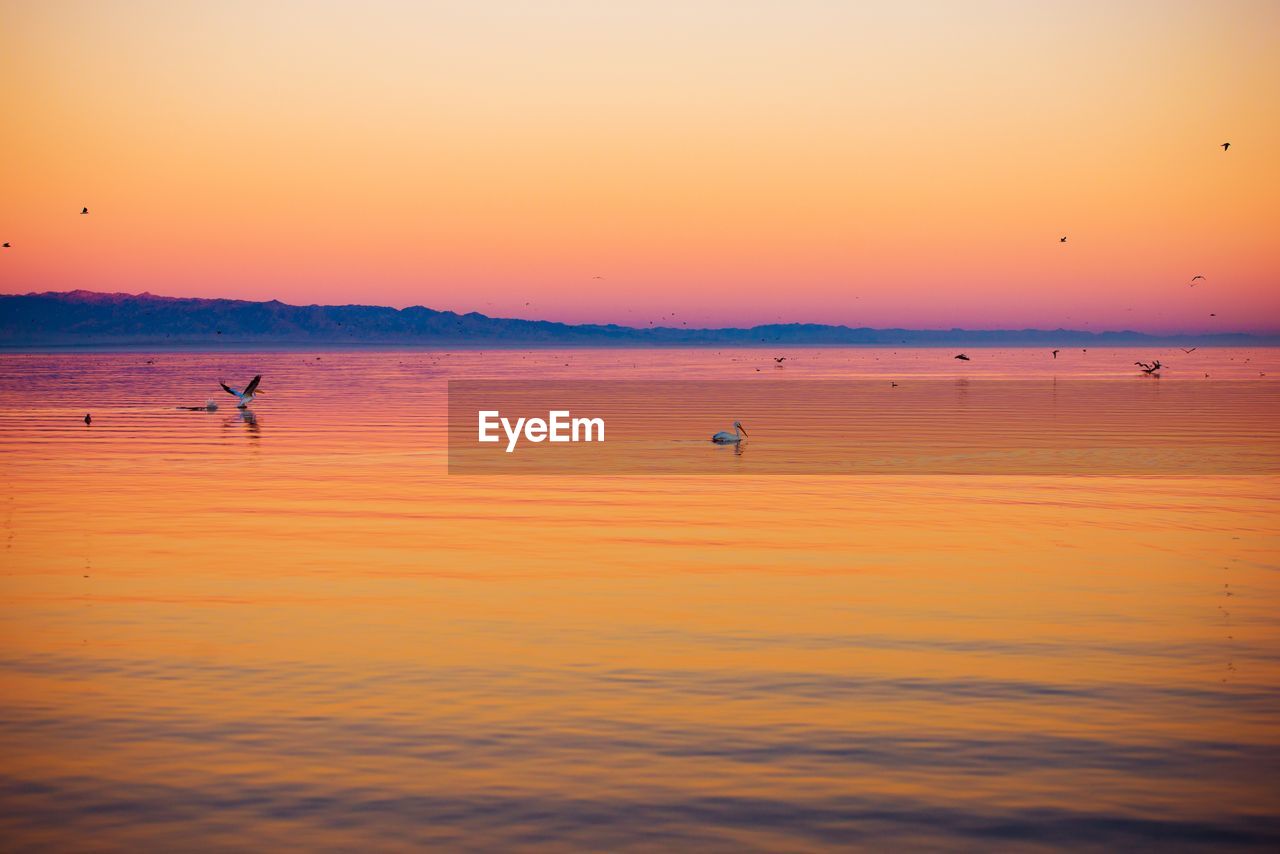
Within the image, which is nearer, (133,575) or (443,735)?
Answer: (443,735)

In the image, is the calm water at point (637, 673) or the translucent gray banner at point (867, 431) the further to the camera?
the translucent gray banner at point (867, 431)

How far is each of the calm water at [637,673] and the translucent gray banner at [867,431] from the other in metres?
9.07

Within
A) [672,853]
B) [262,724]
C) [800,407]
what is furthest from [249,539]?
[800,407]

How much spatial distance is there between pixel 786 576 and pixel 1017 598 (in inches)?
148

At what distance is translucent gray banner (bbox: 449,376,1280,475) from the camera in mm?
39469

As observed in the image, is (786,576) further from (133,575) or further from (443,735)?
(133,575)

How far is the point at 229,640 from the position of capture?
16.6 meters

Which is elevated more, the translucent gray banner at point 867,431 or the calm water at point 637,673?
the translucent gray banner at point 867,431

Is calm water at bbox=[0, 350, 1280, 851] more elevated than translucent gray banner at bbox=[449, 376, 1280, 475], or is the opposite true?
translucent gray banner at bbox=[449, 376, 1280, 475]

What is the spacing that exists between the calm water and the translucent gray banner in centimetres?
907

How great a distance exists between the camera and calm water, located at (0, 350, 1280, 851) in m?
10.9

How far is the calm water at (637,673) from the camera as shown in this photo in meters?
10.9

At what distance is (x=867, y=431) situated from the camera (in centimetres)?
5356

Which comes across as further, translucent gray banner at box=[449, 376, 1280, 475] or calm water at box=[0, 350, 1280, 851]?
translucent gray banner at box=[449, 376, 1280, 475]
